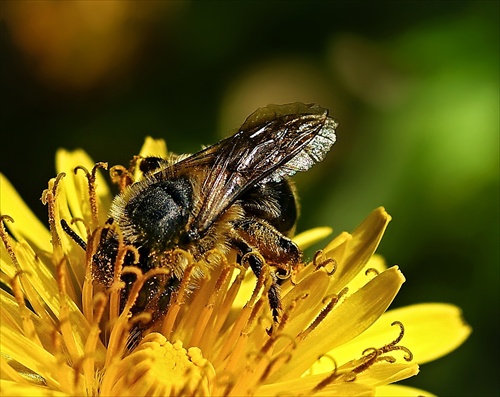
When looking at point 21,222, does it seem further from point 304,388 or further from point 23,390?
Result: point 304,388

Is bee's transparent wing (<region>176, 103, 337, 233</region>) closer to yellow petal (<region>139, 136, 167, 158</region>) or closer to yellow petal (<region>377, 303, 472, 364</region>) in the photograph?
yellow petal (<region>139, 136, 167, 158</region>)

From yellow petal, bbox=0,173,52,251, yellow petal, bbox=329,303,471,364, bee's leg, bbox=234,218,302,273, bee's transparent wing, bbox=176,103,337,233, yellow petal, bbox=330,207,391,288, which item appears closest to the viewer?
bee's transparent wing, bbox=176,103,337,233

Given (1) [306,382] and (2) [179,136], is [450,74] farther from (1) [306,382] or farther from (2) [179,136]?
(1) [306,382]

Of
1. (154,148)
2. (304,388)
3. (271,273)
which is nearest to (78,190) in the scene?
(154,148)

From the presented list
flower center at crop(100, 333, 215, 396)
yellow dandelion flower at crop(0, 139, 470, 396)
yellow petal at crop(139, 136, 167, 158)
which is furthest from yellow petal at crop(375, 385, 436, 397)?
yellow petal at crop(139, 136, 167, 158)

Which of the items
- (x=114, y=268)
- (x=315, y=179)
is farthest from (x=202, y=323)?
(x=315, y=179)

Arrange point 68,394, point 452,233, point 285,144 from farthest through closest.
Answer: point 452,233, point 285,144, point 68,394
